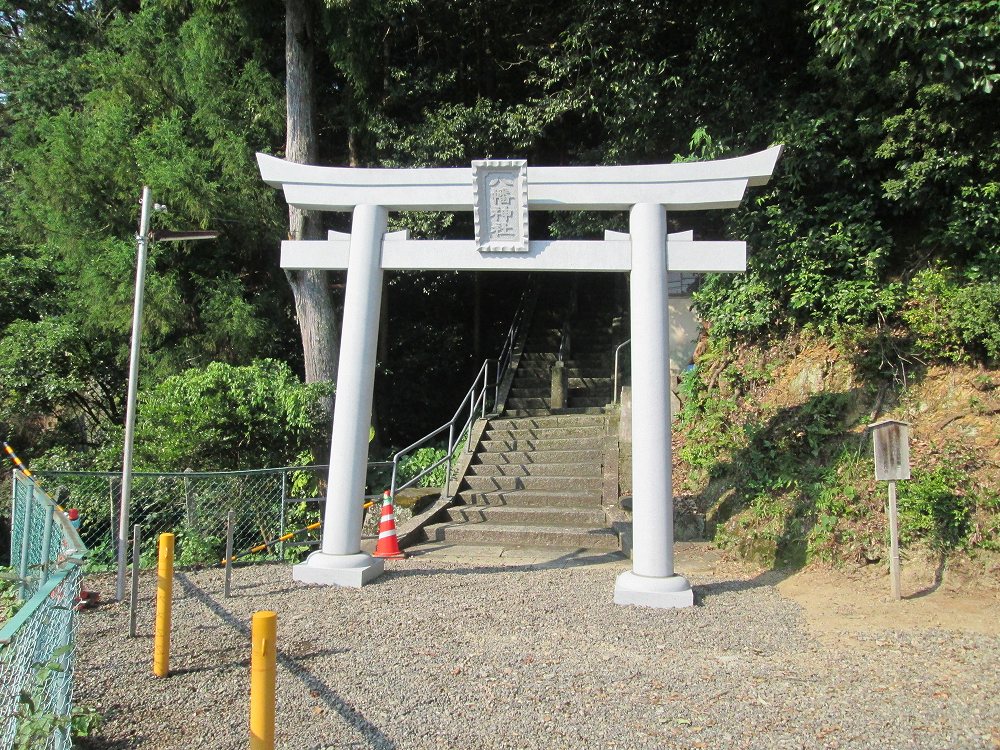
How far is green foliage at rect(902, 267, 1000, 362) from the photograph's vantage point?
8.00m

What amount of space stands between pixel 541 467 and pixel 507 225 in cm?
471

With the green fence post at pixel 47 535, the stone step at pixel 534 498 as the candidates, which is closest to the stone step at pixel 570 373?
the stone step at pixel 534 498

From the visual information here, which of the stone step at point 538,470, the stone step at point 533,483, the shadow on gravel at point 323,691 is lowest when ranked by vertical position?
the shadow on gravel at point 323,691

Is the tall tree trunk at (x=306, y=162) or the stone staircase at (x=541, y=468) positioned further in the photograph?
the tall tree trunk at (x=306, y=162)

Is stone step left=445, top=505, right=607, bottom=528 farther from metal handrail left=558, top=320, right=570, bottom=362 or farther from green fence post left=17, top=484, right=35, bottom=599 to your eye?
metal handrail left=558, top=320, right=570, bottom=362

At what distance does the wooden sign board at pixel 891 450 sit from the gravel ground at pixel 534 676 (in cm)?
134

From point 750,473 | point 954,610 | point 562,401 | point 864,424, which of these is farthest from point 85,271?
point 954,610

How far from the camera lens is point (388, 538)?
879cm

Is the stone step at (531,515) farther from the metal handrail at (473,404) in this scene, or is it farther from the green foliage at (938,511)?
the green foliage at (938,511)

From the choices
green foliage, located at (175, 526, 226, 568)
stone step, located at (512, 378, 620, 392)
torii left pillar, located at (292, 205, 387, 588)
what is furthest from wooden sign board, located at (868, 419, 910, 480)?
stone step, located at (512, 378, 620, 392)

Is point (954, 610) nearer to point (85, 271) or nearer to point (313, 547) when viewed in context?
point (313, 547)

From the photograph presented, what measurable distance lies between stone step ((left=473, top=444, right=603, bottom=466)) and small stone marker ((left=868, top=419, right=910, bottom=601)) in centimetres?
494

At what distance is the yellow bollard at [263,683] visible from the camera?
2.90 meters

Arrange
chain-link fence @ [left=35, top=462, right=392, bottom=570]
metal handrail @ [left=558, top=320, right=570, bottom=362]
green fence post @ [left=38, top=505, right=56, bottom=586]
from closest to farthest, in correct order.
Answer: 1. green fence post @ [left=38, top=505, right=56, bottom=586]
2. chain-link fence @ [left=35, top=462, right=392, bottom=570]
3. metal handrail @ [left=558, top=320, right=570, bottom=362]
